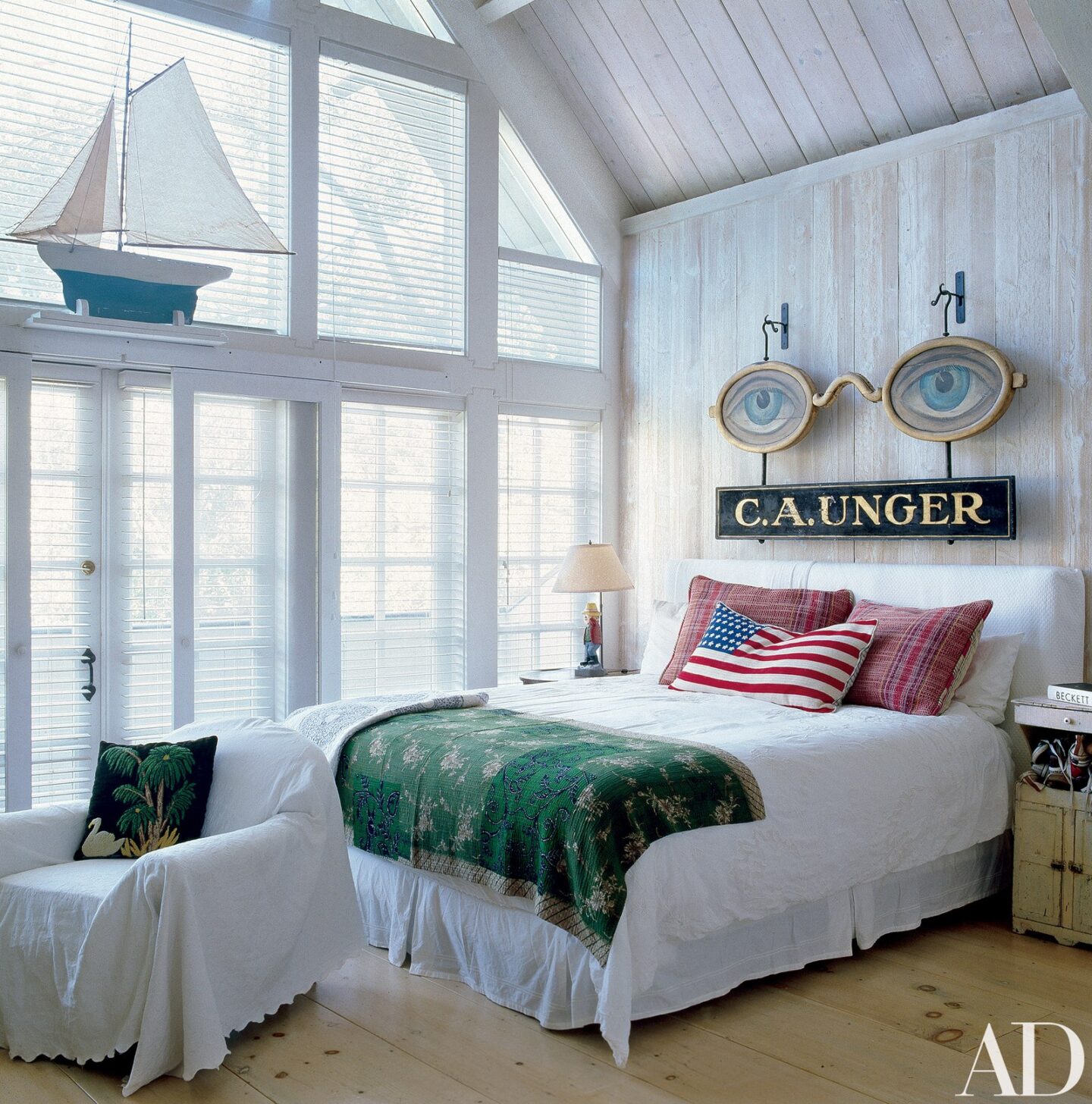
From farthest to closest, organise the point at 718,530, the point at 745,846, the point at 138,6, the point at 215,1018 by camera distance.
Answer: the point at 718,530, the point at 138,6, the point at 745,846, the point at 215,1018

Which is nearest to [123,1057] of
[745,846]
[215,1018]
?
[215,1018]

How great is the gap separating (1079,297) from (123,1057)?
377cm

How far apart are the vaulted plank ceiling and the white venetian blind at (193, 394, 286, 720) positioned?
2157 millimetres

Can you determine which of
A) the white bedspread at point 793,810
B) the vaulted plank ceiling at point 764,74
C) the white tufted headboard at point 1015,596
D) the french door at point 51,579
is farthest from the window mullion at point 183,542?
the white tufted headboard at point 1015,596

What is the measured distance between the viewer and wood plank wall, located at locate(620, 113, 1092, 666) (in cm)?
411

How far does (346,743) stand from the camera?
360 centimetres

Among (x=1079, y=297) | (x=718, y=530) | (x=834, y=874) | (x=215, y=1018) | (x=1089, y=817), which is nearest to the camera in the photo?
(x=215, y=1018)

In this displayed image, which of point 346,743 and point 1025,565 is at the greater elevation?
point 1025,565

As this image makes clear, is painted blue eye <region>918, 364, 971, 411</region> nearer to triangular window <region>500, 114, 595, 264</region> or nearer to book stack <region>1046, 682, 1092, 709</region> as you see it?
book stack <region>1046, 682, 1092, 709</region>

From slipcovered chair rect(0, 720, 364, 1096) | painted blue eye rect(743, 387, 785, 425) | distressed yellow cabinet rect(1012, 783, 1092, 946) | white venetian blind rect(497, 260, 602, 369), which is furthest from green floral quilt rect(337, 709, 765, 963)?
white venetian blind rect(497, 260, 602, 369)

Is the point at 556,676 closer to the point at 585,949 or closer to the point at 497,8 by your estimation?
the point at 585,949

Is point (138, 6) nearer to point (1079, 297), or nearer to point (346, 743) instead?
point (346, 743)

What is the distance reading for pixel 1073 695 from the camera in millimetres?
3619

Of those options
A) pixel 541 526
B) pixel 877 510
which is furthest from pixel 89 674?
pixel 877 510
